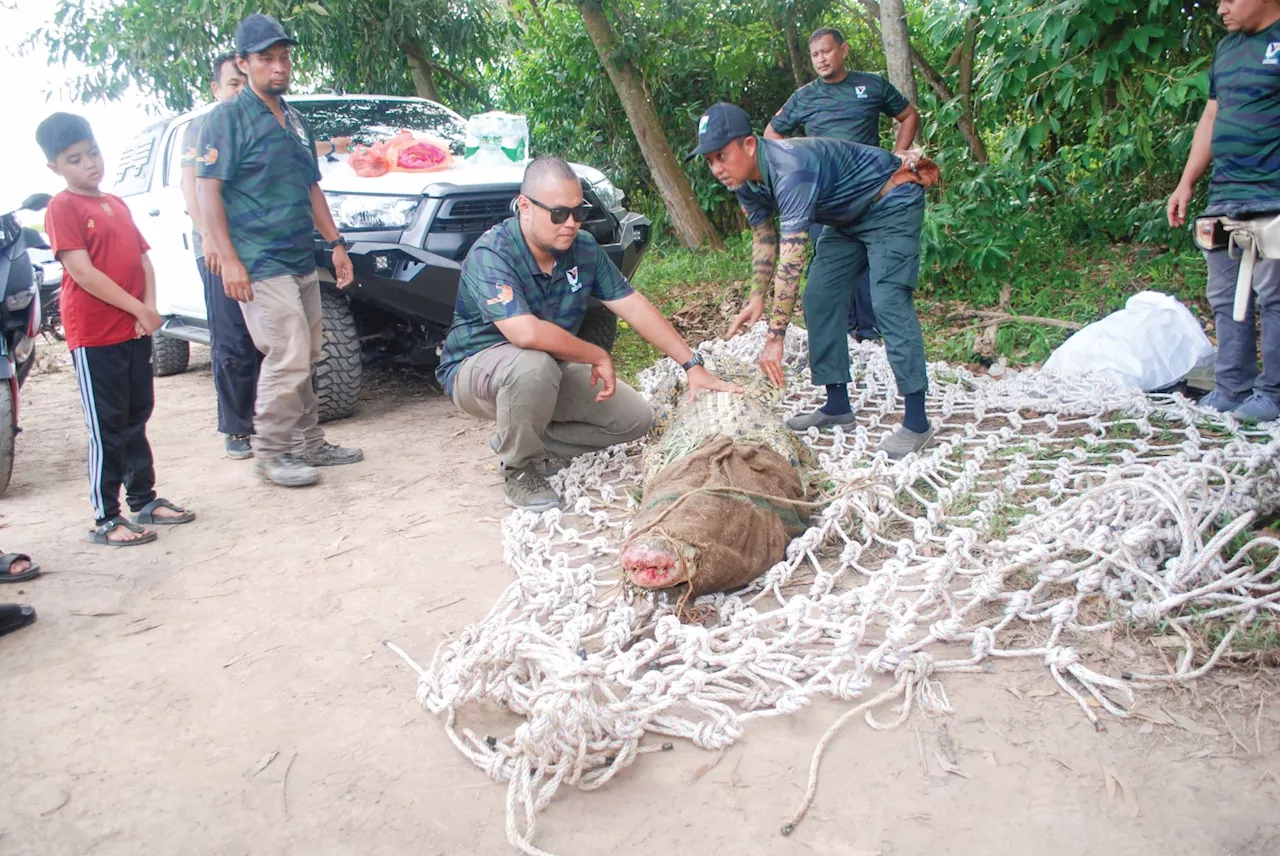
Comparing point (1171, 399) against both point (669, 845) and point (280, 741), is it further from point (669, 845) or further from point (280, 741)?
point (280, 741)

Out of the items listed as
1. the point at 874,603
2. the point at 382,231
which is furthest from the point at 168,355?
the point at 874,603

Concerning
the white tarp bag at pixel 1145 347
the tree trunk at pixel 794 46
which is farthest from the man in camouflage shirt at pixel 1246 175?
the tree trunk at pixel 794 46

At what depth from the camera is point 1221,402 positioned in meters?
3.74

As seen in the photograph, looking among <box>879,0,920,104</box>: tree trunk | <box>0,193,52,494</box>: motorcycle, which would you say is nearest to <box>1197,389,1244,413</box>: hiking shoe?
<box>879,0,920,104</box>: tree trunk

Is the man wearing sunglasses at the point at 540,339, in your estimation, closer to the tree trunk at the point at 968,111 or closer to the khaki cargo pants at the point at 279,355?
the khaki cargo pants at the point at 279,355

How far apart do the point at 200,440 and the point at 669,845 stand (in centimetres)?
401

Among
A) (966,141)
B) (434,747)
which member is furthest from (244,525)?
(966,141)

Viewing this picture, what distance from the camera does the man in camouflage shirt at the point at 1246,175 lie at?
3443 mm

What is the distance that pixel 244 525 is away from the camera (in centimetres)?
341

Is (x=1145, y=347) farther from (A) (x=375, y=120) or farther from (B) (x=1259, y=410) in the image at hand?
(A) (x=375, y=120)

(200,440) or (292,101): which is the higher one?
(292,101)

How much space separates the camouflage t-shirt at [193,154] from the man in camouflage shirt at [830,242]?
83.3 inches

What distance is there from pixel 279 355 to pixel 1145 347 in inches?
153

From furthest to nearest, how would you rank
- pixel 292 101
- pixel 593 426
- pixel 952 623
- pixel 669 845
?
1. pixel 292 101
2. pixel 593 426
3. pixel 952 623
4. pixel 669 845
